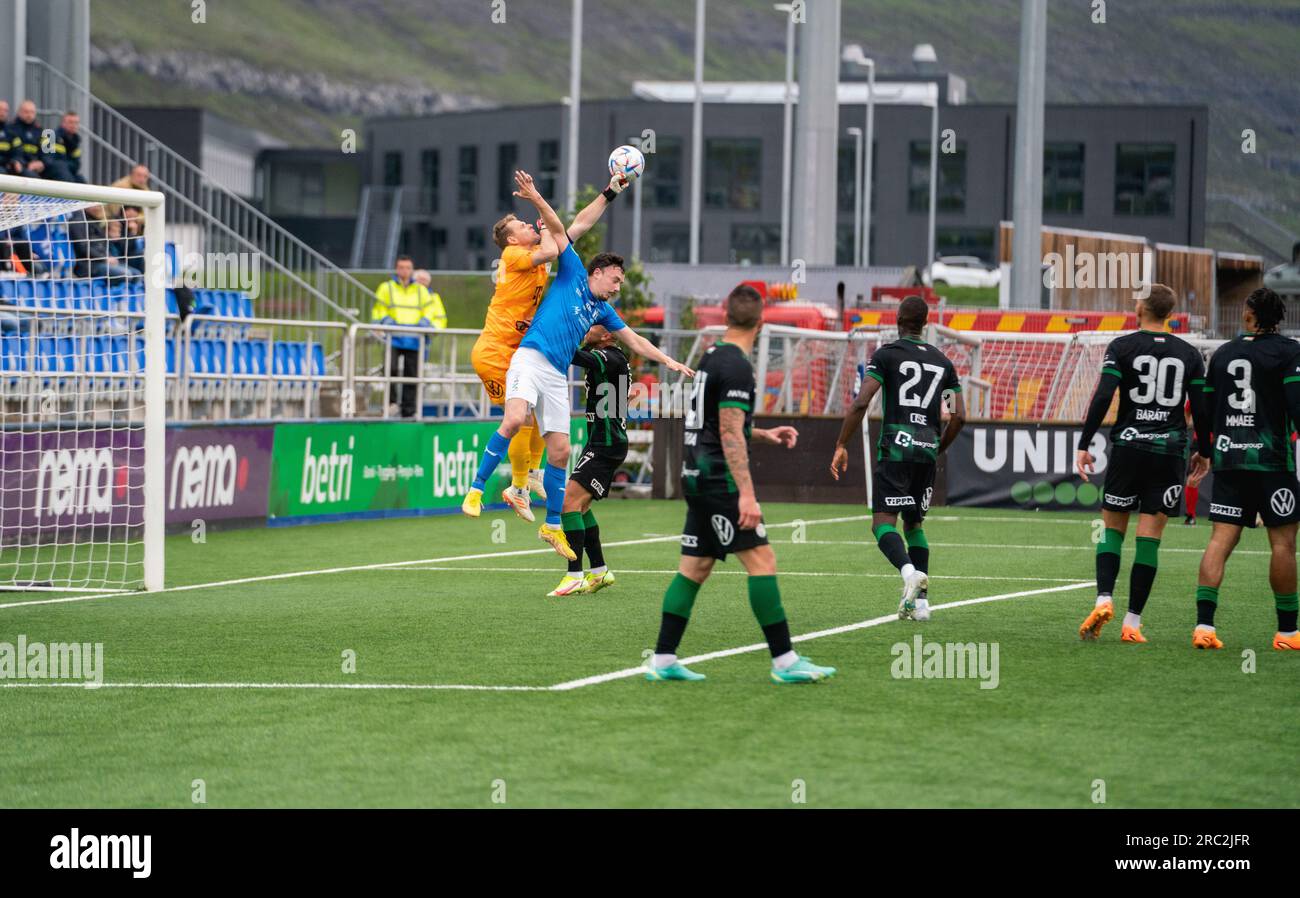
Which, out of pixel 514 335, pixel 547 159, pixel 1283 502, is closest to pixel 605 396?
pixel 514 335

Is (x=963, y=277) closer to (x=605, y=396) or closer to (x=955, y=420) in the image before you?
(x=605, y=396)

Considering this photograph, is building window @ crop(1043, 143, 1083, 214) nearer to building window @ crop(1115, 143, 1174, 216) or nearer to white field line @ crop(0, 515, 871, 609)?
building window @ crop(1115, 143, 1174, 216)

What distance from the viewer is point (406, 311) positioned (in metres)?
24.6

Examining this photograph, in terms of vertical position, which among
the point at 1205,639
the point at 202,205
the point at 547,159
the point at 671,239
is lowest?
the point at 1205,639

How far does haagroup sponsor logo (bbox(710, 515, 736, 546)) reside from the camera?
8.35 meters

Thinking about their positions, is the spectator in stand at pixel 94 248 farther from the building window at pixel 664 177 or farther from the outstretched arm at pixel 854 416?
the building window at pixel 664 177

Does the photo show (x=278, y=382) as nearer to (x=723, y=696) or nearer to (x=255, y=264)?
(x=255, y=264)

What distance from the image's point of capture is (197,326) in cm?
2197

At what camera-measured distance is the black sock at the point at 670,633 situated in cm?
865

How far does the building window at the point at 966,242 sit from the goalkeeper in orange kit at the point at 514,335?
71.2m

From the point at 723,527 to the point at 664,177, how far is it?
7747 centimetres

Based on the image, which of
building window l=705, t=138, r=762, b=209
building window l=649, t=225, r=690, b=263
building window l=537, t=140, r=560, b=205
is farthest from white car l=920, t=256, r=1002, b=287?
building window l=537, t=140, r=560, b=205

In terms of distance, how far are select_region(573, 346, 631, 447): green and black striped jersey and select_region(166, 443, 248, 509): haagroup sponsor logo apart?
20.5 ft
